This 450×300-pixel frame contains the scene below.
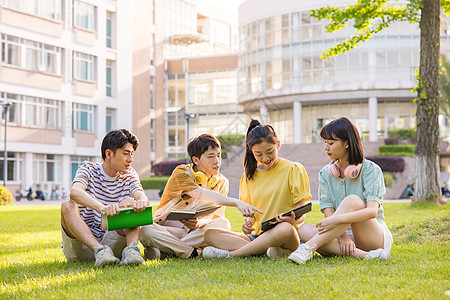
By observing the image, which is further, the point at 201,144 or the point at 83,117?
the point at 83,117

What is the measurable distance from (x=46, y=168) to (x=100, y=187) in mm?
29811

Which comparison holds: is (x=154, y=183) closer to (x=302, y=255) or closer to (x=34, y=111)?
(x=34, y=111)

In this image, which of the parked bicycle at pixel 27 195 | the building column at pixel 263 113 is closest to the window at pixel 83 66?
the parked bicycle at pixel 27 195

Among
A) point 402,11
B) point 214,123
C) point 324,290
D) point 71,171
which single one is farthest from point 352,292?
point 214,123

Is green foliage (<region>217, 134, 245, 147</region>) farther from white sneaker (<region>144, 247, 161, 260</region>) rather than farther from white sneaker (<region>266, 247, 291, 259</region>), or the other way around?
white sneaker (<region>266, 247, 291, 259</region>)

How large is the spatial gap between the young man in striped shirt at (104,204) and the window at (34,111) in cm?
2745

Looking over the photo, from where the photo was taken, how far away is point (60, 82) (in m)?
34.6

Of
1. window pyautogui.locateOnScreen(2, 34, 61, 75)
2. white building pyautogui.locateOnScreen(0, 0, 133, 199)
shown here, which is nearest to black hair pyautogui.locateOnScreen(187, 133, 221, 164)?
white building pyautogui.locateOnScreen(0, 0, 133, 199)

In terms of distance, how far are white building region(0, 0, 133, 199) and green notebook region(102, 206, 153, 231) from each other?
91.1ft

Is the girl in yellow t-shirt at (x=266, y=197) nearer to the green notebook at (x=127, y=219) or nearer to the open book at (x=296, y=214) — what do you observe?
the open book at (x=296, y=214)

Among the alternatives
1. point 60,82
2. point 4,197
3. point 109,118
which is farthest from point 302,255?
point 109,118

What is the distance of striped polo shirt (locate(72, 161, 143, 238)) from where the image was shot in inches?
220

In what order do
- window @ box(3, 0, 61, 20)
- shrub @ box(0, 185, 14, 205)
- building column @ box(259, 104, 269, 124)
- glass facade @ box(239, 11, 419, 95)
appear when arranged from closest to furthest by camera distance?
shrub @ box(0, 185, 14, 205) < window @ box(3, 0, 61, 20) < glass facade @ box(239, 11, 419, 95) < building column @ box(259, 104, 269, 124)

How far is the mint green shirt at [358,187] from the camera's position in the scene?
5.44 m
